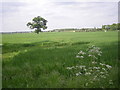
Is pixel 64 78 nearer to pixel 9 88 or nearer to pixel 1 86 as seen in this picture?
pixel 9 88

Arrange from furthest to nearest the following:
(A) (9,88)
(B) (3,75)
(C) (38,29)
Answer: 1. (C) (38,29)
2. (B) (3,75)
3. (A) (9,88)

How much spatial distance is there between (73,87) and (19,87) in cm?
202

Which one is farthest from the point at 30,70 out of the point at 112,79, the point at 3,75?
the point at 112,79

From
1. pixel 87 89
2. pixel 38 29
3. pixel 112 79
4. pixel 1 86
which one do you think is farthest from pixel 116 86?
pixel 38 29

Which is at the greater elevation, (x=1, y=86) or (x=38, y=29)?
(x=38, y=29)

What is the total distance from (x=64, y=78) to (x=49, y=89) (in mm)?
999

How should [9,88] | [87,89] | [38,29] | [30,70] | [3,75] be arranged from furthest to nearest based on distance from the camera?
[38,29] → [30,70] → [3,75] → [9,88] → [87,89]

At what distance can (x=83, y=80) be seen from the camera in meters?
4.91

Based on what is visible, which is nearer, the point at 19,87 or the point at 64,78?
the point at 19,87

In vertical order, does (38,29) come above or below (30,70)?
above

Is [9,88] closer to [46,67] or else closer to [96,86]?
[46,67]

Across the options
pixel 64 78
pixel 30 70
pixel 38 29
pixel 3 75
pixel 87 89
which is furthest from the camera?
pixel 38 29

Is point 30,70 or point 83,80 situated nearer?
point 83,80

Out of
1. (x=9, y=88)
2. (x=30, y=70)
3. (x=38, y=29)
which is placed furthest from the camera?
(x=38, y=29)
